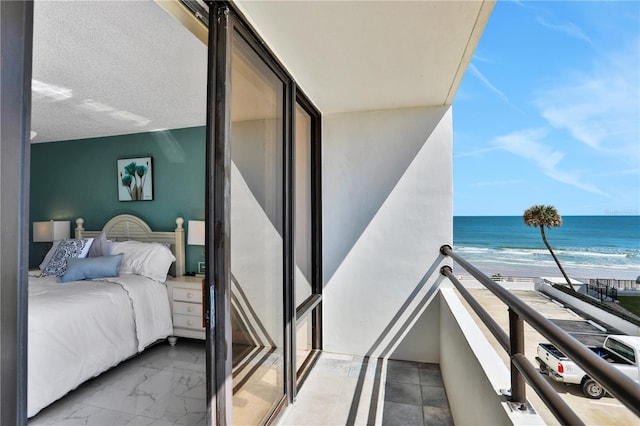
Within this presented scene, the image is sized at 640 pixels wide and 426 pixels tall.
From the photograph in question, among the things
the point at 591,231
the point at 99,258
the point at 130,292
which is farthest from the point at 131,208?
the point at 591,231

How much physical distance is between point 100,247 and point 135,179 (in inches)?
32.0

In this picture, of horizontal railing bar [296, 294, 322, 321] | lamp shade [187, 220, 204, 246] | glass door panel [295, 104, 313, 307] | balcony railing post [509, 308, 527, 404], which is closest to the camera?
balcony railing post [509, 308, 527, 404]

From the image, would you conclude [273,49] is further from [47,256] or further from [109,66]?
[47,256]

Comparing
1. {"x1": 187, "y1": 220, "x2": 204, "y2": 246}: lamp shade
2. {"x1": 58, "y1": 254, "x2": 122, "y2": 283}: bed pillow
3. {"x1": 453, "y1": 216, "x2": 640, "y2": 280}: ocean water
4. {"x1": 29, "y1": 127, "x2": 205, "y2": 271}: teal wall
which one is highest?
{"x1": 29, "y1": 127, "x2": 205, "y2": 271}: teal wall

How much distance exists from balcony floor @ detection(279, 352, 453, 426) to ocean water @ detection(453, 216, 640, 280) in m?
9.16

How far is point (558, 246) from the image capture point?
1450 cm

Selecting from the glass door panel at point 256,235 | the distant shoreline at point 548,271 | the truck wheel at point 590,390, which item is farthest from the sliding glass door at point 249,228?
the distant shoreline at point 548,271

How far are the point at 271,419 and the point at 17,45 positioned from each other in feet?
6.55

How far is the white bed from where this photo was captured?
192 centimetres

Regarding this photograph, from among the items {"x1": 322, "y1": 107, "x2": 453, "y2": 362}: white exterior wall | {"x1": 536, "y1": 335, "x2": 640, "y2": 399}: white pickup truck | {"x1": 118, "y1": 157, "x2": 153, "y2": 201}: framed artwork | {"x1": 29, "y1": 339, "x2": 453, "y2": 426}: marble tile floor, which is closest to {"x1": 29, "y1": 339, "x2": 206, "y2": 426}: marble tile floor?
{"x1": 29, "y1": 339, "x2": 453, "y2": 426}: marble tile floor

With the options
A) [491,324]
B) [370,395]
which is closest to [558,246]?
[370,395]

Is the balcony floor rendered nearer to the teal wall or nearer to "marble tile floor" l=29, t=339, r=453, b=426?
"marble tile floor" l=29, t=339, r=453, b=426

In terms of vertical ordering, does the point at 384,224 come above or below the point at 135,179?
below

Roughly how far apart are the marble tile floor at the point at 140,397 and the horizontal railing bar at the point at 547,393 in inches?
78.2
